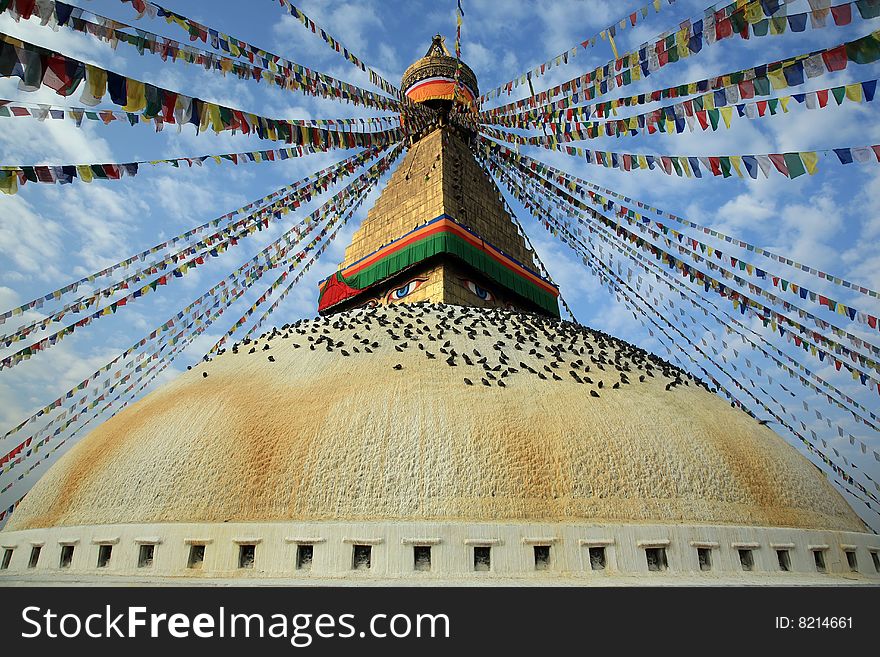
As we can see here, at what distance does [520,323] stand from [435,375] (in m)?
2.39

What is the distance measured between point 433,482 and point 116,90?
3.90 metres

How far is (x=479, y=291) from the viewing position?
33.8 ft

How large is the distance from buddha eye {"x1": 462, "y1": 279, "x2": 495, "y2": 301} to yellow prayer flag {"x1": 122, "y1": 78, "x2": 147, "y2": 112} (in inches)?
266

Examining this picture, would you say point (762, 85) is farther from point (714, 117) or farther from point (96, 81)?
A: point (96, 81)

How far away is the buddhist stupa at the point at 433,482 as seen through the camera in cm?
448

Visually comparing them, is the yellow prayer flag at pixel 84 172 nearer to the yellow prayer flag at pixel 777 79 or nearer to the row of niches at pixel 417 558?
the row of niches at pixel 417 558

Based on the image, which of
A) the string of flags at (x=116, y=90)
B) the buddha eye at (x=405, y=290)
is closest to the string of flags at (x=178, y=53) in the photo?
the string of flags at (x=116, y=90)

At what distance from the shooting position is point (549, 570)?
14.5 ft

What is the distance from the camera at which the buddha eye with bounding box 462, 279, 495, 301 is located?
1007 centimetres

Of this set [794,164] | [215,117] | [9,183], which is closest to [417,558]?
[215,117]

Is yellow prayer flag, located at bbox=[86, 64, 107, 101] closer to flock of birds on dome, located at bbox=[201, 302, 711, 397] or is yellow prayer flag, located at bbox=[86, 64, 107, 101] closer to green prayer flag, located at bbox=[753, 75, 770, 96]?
flock of birds on dome, located at bbox=[201, 302, 711, 397]

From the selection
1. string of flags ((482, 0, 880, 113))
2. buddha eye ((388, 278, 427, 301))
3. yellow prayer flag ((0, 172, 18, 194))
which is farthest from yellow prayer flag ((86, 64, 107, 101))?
buddha eye ((388, 278, 427, 301))
